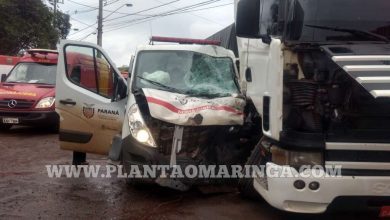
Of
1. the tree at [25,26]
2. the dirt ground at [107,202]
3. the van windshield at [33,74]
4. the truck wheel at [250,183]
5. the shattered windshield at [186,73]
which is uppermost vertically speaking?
the shattered windshield at [186,73]

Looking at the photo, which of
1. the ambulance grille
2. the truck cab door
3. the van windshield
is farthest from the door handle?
the van windshield

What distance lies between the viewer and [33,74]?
12.5 meters

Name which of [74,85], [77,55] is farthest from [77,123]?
[77,55]

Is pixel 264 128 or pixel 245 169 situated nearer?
pixel 264 128

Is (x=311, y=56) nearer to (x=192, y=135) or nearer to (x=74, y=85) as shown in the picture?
(x=192, y=135)

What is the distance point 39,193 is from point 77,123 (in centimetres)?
108

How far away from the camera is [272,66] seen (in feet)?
14.6

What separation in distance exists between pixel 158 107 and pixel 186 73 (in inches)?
40.9

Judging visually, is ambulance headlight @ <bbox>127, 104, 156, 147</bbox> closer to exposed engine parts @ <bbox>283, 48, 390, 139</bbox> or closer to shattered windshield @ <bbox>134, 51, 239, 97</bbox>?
shattered windshield @ <bbox>134, 51, 239, 97</bbox>

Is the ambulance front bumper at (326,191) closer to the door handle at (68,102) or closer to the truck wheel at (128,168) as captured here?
the truck wheel at (128,168)

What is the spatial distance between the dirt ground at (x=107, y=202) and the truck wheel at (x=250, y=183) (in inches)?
4.7

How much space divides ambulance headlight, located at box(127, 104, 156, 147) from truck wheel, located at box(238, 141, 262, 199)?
3.69 ft

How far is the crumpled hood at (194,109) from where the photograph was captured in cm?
565

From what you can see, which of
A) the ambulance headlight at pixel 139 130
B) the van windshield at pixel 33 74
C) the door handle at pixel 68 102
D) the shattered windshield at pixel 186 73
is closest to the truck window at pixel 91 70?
the door handle at pixel 68 102
